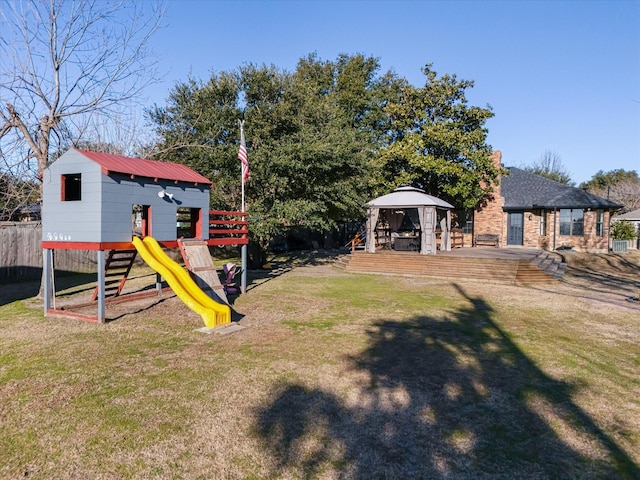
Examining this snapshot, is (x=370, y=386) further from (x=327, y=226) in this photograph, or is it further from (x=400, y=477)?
(x=327, y=226)

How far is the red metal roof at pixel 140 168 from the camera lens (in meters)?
8.66

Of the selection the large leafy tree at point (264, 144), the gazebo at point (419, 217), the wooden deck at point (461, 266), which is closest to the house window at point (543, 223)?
the wooden deck at point (461, 266)

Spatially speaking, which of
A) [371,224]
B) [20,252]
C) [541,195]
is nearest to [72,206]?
[20,252]

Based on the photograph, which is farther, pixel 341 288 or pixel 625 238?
pixel 625 238

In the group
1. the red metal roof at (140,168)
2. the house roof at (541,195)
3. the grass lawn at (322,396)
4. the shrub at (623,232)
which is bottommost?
the grass lawn at (322,396)

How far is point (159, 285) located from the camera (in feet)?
39.0

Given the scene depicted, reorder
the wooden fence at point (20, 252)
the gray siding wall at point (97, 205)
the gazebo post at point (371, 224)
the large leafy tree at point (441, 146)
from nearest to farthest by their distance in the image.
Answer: the gray siding wall at point (97, 205)
the wooden fence at point (20, 252)
the gazebo post at point (371, 224)
the large leafy tree at point (441, 146)

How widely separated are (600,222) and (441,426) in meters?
27.0

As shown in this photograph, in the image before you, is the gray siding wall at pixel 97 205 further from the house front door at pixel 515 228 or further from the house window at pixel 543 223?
the house window at pixel 543 223

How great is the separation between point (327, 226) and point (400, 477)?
43.0 feet

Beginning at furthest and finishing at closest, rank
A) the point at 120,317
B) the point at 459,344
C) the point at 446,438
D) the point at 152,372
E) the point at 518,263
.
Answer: the point at 518,263, the point at 120,317, the point at 459,344, the point at 152,372, the point at 446,438

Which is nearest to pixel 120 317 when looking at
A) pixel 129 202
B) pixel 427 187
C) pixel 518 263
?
pixel 129 202

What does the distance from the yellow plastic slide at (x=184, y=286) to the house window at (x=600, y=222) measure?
25.9 metres

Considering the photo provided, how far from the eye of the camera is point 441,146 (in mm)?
25406
